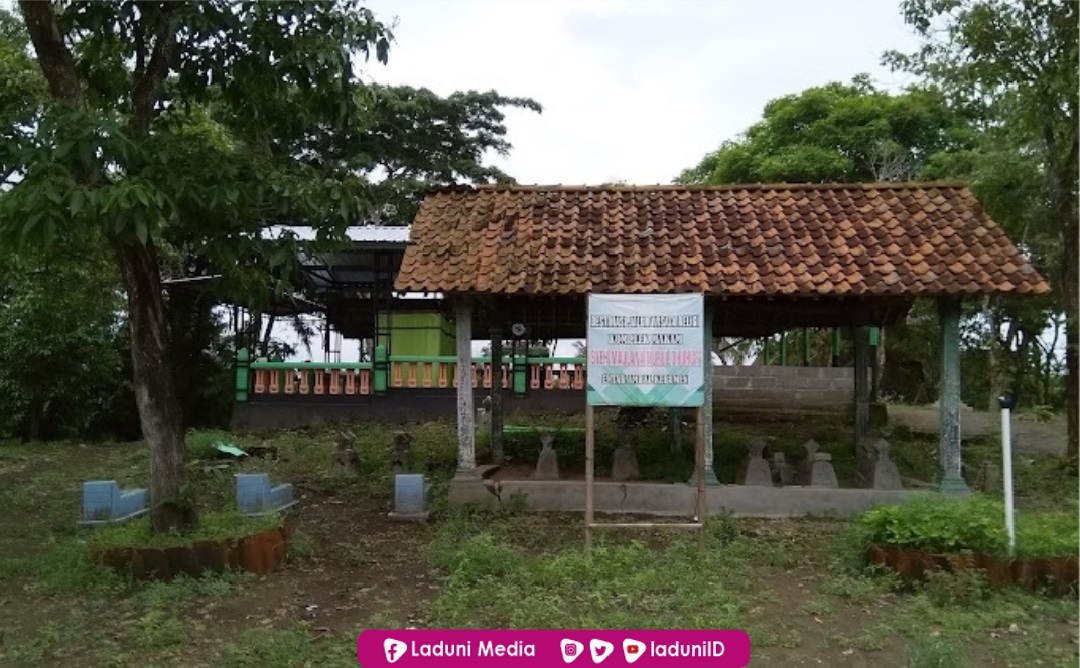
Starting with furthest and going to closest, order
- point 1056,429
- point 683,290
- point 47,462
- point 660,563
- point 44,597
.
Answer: point 1056,429 < point 47,462 < point 683,290 < point 660,563 < point 44,597

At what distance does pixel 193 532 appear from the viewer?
718 cm

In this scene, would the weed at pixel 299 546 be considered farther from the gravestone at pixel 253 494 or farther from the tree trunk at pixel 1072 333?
the tree trunk at pixel 1072 333

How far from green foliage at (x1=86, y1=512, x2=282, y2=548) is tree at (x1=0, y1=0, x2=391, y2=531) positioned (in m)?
0.15

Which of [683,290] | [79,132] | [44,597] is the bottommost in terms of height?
[44,597]

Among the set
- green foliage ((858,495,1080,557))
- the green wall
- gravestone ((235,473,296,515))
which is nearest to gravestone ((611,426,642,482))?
green foliage ((858,495,1080,557))

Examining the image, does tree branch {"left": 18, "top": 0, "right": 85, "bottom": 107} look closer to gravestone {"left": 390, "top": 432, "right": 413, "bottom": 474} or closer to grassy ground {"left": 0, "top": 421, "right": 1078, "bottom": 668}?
grassy ground {"left": 0, "top": 421, "right": 1078, "bottom": 668}

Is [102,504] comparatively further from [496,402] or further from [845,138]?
[845,138]

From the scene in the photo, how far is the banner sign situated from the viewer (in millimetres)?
7453

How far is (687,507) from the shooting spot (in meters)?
9.72

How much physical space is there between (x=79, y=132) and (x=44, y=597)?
3.47m

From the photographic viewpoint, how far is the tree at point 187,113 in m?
6.45

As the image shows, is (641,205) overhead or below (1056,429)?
overhead

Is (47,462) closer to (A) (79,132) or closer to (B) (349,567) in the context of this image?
(B) (349,567)

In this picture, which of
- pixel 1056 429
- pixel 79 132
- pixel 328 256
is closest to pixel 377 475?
pixel 328 256
